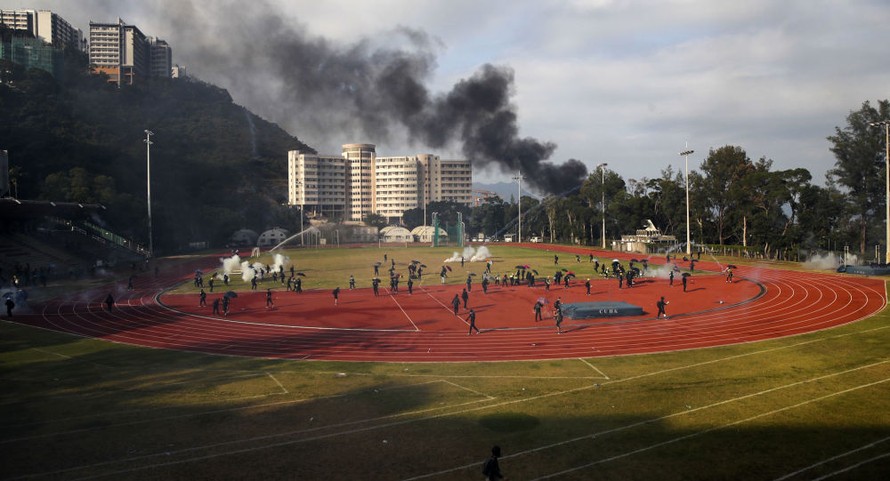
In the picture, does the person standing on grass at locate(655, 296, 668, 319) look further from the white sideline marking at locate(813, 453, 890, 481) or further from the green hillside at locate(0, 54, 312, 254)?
the green hillside at locate(0, 54, 312, 254)

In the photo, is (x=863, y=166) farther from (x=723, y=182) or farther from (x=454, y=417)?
(x=454, y=417)

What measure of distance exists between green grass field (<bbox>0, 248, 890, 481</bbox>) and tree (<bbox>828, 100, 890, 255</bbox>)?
47.3 meters

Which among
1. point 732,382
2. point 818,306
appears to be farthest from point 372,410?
point 818,306

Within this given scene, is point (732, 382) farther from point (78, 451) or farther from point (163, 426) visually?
point (78, 451)

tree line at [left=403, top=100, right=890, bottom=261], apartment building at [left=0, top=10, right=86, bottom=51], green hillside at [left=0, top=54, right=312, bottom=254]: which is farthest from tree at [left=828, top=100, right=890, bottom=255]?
apartment building at [left=0, top=10, right=86, bottom=51]

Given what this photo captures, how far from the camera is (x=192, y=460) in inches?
501

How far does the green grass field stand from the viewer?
40.3ft

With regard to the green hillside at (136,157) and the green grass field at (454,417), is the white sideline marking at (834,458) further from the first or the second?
the green hillside at (136,157)

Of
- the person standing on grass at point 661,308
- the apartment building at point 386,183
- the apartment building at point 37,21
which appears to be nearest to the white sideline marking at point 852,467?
the person standing on grass at point 661,308

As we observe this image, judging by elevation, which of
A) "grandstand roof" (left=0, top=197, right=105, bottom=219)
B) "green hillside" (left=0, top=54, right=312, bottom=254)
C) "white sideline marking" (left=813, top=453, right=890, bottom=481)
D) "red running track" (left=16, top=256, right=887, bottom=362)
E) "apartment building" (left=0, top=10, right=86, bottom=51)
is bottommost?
"white sideline marking" (left=813, top=453, right=890, bottom=481)

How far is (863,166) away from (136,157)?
4098 inches

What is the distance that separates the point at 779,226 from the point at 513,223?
70846 millimetres

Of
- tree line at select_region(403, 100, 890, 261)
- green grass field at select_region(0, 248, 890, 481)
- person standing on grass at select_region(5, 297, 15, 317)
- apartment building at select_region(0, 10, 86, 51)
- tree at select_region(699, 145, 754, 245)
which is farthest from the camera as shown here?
apartment building at select_region(0, 10, 86, 51)

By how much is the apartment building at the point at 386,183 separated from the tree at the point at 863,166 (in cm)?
11971
